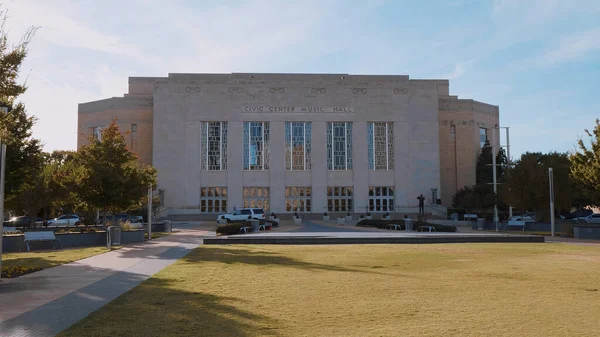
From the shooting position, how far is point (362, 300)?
32.5 feet

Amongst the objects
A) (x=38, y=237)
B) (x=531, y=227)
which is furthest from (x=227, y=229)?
(x=531, y=227)

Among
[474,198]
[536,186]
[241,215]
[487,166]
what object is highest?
[487,166]

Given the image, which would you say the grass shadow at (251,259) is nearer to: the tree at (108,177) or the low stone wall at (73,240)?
the low stone wall at (73,240)

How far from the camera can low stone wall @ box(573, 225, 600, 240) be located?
101ft

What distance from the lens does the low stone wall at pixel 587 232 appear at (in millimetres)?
30734

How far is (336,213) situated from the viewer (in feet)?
242

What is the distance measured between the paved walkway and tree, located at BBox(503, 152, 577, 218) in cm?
3106

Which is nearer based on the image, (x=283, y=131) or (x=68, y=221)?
(x=68, y=221)

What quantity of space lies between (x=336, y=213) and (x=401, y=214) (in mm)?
8924

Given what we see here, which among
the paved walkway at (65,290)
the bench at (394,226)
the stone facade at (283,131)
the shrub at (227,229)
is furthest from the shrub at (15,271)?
the stone facade at (283,131)

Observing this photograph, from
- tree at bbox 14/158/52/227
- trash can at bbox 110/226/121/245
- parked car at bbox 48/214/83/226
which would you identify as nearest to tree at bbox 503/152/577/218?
trash can at bbox 110/226/121/245

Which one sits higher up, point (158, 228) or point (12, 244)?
point (12, 244)

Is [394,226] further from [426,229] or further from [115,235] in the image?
[115,235]

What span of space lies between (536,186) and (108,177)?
3113 centimetres
